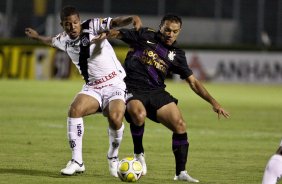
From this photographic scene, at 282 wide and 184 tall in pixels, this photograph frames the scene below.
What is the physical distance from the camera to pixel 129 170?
368 inches

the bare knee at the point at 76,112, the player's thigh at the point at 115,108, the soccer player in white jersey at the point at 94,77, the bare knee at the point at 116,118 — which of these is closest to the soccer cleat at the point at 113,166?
the soccer player in white jersey at the point at 94,77

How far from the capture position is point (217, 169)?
10.8m

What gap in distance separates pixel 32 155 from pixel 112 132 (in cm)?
223

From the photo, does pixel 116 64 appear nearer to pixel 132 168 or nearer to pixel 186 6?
pixel 132 168

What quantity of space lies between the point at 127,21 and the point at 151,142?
4.84 meters

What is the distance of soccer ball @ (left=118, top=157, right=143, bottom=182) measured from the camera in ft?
30.6

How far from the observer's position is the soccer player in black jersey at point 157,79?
984 centimetres

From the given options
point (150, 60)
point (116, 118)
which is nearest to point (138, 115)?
point (116, 118)

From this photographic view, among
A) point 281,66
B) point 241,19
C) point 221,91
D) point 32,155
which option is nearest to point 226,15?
point 241,19

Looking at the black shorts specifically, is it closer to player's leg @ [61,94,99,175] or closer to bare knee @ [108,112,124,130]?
bare knee @ [108,112,124,130]

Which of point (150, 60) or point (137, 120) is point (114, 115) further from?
point (150, 60)

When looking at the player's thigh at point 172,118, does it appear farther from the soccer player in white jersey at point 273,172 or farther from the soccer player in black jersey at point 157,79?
the soccer player in white jersey at point 273,172

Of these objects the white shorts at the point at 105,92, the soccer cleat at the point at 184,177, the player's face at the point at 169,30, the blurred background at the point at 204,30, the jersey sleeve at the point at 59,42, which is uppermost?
the player's face at the point at 169,30

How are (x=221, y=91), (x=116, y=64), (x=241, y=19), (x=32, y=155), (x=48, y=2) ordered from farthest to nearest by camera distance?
(x=241, y=19)
(x=48, y=2)
(x=221, y=91)
(x=32, y=155)
(x=116, y=64)
